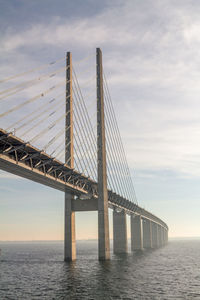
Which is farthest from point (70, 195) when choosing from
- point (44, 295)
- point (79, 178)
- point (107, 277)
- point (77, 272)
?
point (44, 295)

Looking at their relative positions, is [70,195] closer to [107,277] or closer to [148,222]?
[107,277]

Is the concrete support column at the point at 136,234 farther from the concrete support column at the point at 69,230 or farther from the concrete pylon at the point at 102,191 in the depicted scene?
the concrete support column at the point at 69,230

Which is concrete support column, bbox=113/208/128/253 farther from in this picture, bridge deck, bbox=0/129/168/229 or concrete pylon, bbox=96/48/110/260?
bridge deck, bbox=0/129/168/229

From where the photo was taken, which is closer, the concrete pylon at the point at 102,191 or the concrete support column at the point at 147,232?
the concrete pylon at the point at 102,191

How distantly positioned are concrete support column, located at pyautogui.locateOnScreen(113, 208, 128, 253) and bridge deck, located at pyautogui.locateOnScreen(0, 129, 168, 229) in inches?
982

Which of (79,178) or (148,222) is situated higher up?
(79,178)

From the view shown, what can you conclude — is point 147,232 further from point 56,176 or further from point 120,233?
point 56,176

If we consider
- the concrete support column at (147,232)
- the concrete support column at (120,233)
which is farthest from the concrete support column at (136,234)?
the concrete support column at (147,232)

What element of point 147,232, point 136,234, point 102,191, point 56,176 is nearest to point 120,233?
point 136,234

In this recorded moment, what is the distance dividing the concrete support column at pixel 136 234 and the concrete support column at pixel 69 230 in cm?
4542

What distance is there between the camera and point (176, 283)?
3800 cm

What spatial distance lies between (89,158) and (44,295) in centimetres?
2792

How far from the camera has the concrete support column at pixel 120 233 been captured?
81812mm

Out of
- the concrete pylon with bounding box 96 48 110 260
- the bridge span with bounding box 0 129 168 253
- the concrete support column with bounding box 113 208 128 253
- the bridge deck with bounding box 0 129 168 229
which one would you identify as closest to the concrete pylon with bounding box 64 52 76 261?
the bridge span with bounding box 0 129 168 253
